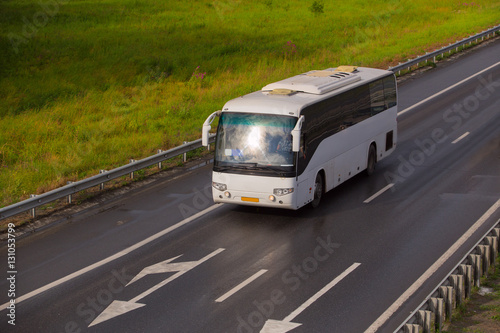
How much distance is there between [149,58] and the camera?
125ft

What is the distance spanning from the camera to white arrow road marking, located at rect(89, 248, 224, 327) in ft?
37.6

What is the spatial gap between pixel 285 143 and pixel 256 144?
2.17 ft

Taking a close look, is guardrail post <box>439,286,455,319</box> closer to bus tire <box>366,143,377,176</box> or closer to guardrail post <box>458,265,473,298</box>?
guardrail post <box>458,265,473,298</box>

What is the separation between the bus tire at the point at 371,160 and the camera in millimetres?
19859

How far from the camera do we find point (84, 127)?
80.7 ft

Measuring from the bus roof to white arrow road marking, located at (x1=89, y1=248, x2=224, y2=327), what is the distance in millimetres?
3654

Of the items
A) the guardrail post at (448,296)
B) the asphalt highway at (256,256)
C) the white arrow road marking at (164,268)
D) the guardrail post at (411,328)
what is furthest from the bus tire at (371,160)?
the guardrail post at (411,328)

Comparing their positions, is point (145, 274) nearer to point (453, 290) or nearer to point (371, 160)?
point (453, 290)

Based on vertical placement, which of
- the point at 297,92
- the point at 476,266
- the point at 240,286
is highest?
the point at 297,92

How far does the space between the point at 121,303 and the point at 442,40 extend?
1346 inches

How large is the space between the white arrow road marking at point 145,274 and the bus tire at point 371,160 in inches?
274

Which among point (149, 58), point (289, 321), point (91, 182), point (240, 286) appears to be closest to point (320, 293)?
point (289, 321)

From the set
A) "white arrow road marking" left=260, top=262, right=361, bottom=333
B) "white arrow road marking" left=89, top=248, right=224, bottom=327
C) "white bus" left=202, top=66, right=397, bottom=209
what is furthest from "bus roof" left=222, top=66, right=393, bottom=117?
"white arrow road marking" left=260, top=262, right=361, bottom=333

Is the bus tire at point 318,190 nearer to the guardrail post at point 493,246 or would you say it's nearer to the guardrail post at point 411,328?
the guardrail post at point 493,246
